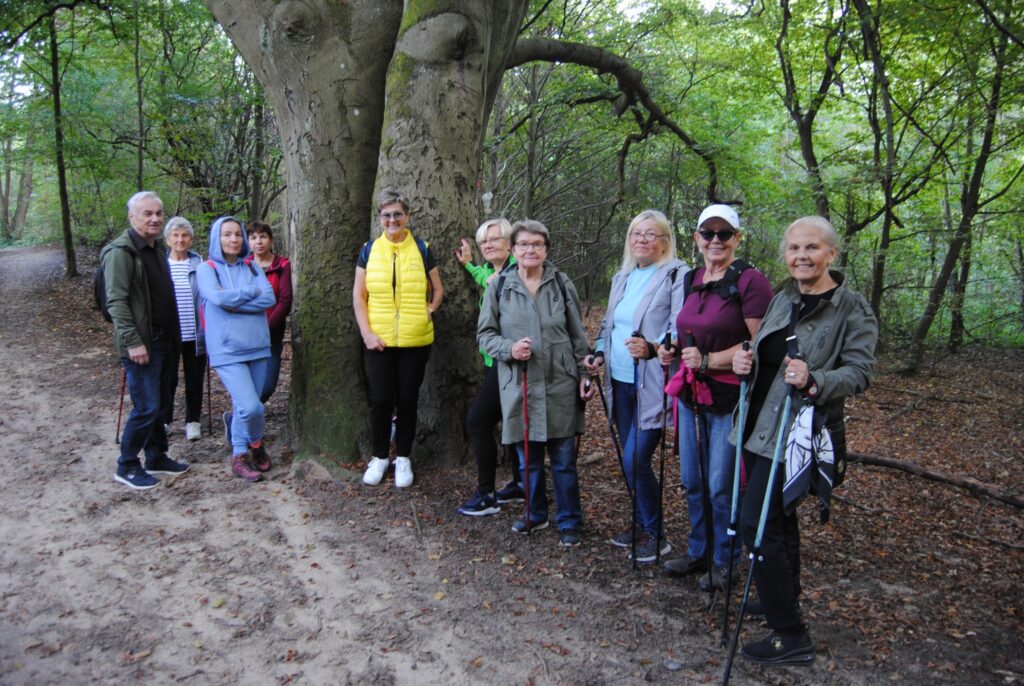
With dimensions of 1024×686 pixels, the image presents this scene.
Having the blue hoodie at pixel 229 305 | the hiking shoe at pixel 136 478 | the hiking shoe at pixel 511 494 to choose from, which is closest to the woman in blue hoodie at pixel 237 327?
the blue hoodie at pixel 229 305

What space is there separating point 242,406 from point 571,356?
2432 mm

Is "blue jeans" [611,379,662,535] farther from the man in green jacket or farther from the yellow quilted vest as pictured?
A: the man in green jacket

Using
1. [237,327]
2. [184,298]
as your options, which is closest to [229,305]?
[237,327]

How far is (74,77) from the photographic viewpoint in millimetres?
15336

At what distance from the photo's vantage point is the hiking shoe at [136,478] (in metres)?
4.71

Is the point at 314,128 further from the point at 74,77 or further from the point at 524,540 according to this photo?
the point at 74,77

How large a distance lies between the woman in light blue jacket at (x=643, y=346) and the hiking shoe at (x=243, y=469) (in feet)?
8.44

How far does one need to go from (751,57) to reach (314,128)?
9332 millimetres

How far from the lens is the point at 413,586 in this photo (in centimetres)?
365

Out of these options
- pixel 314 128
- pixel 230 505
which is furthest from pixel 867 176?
pixel 230 505

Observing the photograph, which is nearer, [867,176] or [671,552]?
[671,552]

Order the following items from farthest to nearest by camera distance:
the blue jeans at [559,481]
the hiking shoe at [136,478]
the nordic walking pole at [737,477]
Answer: the hiking shoe at [136,478], the blue jeans at [559,481], the nordic walking pole at [737,477]

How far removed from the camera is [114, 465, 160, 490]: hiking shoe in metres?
4.71

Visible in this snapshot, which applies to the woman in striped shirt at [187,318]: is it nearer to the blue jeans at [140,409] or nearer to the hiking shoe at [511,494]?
the blue jeans at [140,409]
